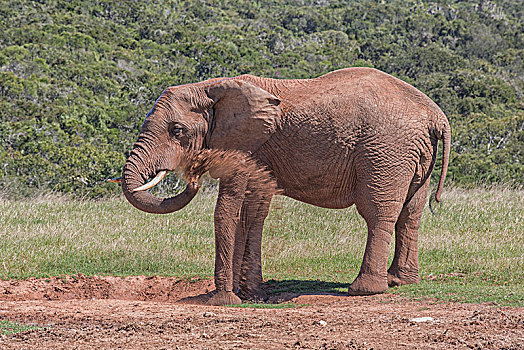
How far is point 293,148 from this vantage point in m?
8.49

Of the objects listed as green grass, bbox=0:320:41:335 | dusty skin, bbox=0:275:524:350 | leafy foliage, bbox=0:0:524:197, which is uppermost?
leafy foliage, bbox=0:0:524:197

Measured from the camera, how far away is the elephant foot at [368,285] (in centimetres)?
843

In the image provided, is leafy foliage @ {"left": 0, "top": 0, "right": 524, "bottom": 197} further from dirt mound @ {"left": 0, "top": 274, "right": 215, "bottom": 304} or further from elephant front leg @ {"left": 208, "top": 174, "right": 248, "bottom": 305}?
elephant front leg @ {"left": 208, "top": 174, "right": 248, "bottom": 305}

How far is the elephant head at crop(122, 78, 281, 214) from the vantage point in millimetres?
8289

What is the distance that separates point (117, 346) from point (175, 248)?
19.5ft

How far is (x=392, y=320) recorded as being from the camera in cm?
639

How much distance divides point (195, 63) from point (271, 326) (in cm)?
3240

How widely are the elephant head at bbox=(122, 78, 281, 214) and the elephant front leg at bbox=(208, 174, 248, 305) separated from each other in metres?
0.22

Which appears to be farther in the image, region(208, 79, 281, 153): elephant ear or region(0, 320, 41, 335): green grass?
region(208, 79, 281, 153): elephant ear

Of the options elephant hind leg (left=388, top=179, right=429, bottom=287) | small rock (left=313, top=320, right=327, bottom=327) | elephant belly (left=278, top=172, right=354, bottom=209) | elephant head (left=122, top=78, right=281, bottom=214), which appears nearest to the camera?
small rock (left=313, top=320, right=327, bottom=327)

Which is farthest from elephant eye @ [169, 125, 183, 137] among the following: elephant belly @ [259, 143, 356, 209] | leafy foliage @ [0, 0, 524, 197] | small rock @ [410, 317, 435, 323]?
leafy foliage @ [0, 0, 524, 197]

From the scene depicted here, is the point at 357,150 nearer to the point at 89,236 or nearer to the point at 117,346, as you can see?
the point at 117,346

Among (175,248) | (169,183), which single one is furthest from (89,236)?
(169,183)

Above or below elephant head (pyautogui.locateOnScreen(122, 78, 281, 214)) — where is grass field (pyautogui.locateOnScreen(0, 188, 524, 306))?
below
